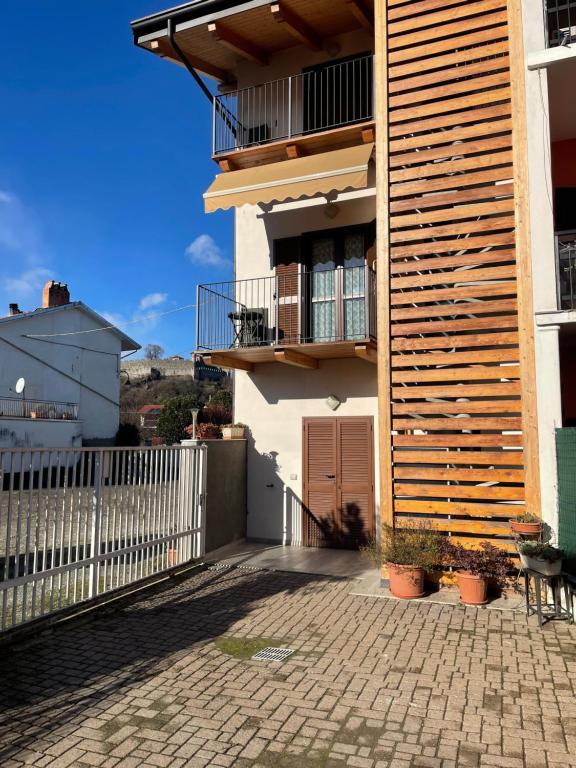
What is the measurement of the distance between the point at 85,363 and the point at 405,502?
87.9 ft

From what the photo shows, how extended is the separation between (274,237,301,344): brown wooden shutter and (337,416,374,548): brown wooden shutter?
2.22 metres

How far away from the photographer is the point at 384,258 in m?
9.09

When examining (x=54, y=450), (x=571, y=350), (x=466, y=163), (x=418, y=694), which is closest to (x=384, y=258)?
(x=466, y=163)

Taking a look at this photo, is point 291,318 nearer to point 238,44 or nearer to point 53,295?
point 238,44

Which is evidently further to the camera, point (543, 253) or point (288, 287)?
point (288, 287)

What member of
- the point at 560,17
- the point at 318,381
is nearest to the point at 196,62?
the point at 560,17

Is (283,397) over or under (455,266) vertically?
under

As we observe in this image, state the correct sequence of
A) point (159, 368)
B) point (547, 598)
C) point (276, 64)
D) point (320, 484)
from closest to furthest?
point (547, 598) → point (320, 484) → point (276, 64) → point (159, 368)

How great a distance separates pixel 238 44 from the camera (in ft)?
39.0

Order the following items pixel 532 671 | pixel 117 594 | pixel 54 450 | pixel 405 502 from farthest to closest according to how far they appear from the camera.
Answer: pixel 405 502 < pixel 117 594 < pixel 54 450 < pixel 532 671

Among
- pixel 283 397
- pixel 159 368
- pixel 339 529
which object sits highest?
pixel 159 368

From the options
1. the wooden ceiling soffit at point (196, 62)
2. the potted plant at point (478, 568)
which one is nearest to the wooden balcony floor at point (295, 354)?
the potted plant at point (478, 568)

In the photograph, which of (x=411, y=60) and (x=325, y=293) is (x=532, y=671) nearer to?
(x=325, y=293)

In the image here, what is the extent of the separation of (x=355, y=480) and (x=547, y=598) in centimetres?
437
